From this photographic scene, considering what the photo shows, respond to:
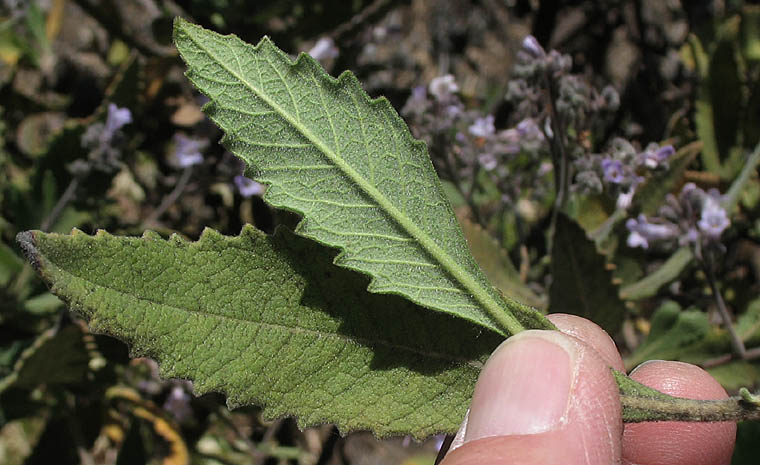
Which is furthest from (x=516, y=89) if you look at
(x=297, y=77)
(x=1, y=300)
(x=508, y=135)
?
(x=1, y=300)

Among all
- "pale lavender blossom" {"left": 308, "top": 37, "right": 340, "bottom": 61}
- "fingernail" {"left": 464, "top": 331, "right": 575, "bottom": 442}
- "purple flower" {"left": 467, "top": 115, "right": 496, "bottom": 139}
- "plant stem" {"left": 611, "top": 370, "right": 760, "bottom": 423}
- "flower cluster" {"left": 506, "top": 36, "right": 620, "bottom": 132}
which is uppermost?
"pale lavender blossom" {"left": 308, "top": 37, "right": 340, "bottom": 61}

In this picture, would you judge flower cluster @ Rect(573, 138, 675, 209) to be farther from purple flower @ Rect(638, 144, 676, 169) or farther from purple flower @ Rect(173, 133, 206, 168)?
purple flower @ Rect(173, 133, 206, 168)

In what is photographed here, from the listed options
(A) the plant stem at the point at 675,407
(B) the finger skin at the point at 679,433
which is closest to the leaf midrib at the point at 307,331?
(A) the plant stem at the point at 675,407

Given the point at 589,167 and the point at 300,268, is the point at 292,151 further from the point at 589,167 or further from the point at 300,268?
the point at 589,167

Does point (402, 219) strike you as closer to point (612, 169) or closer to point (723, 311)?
point (612, 169)

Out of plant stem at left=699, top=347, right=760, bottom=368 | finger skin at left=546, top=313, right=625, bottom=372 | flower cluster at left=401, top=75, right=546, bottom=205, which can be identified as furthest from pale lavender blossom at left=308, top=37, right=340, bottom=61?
plant stem at left=699, top=347, right=760, bottom=368

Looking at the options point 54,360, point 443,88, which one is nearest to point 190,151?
point 54,360

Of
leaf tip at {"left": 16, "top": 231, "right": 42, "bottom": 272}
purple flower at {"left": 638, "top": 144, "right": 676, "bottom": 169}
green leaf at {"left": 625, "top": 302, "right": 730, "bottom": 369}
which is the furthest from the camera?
green leaf at {"left": 625, "top": 302, "right": 730, "bottom": 369}

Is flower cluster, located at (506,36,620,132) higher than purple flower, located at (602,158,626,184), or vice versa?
flower cluster, located at (506,36,620,132)

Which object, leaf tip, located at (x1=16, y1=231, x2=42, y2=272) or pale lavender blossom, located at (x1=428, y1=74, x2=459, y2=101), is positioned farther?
pale lavender blossom, located at (x1=428, y1=74, x2=459, y2=101)
